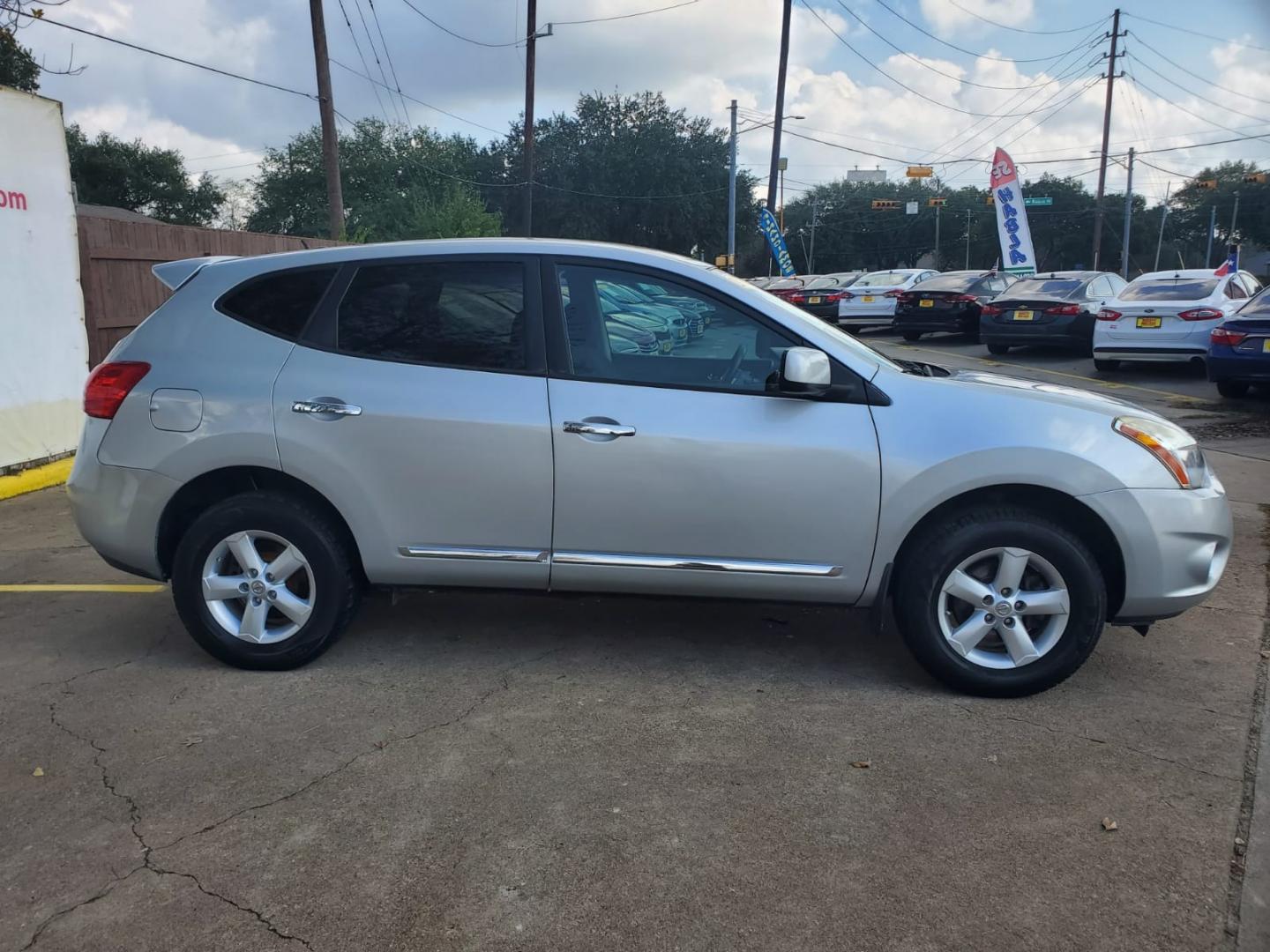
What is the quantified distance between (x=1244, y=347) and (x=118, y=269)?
39.1 ft

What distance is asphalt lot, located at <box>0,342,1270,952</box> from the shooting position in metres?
2.57

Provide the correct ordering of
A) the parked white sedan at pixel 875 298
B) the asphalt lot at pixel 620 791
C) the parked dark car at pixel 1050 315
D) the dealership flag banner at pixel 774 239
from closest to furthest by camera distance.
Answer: the asphalt lot at pixel 620 791 → the parked dark car at pixel 1050 315 → the parked white sedan at pixel 875 298 → the dealership flag banner at pixel 774 239

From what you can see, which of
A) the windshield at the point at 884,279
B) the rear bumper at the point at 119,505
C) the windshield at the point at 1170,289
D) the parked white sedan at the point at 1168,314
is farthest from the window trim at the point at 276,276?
the windshield at the point at 884,279

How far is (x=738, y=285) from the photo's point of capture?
402 centimetres

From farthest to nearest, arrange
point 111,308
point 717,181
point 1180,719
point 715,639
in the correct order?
point 717,181 → point 111,308 → point 715,639 → point 1180,719

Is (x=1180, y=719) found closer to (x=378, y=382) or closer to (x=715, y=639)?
(x=715, y=639)

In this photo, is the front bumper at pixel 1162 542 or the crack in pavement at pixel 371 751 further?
the front bumper at pixel 1162 542

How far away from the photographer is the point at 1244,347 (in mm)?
11125

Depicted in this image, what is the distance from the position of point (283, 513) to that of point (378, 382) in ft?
2.13

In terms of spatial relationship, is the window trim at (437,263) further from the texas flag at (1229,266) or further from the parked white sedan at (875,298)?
the parked white sedan at (875,298)

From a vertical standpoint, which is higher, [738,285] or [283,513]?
[738,285]

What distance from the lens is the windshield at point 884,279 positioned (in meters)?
23.2

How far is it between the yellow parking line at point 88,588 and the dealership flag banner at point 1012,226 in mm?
23411

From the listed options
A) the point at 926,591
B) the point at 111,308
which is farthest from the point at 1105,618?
the point at 111,308
